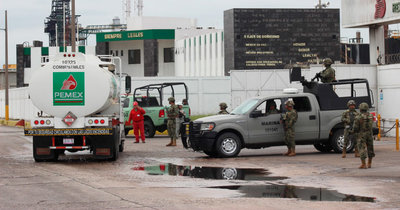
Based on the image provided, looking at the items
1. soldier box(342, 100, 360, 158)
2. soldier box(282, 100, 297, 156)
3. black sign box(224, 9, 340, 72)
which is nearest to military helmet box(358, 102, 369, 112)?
soldier box(342, 100, 360, 158)

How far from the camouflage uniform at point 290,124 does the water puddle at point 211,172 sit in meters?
3.52

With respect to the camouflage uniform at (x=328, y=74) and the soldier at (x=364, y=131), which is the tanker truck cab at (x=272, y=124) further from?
the soldier at (x=364, y=131)

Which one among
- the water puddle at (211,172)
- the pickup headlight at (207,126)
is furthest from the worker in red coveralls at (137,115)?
the water puddle at (211,172)

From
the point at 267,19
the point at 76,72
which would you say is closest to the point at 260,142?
the point at 76,72

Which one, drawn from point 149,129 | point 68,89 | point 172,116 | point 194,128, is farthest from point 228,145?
point 149,129

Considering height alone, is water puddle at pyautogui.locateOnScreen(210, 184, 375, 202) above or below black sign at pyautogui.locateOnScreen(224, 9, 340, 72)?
below

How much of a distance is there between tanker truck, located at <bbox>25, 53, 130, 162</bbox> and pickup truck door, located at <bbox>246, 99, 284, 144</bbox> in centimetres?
389

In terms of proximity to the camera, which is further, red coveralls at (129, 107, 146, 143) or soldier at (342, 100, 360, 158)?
red coveralls at (129, 107, 146, 143)

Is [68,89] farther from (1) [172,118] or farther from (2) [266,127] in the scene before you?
(1) [172,118]

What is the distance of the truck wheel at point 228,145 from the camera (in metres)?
20.3

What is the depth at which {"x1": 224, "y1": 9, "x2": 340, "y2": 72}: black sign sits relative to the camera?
175 feet

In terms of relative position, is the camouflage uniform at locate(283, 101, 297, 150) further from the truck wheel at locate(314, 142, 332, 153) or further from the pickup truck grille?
the pickup truck grille

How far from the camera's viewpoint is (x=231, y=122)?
→ 20281 mm

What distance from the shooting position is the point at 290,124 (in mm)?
20234
